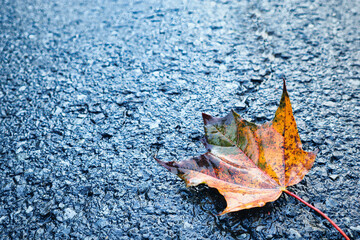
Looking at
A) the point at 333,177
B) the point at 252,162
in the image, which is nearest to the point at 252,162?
the point at 252,162

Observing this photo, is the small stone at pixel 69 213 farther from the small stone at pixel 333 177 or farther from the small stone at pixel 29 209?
the small stone at pixel 333 177

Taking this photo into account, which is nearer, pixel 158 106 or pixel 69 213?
pixel 69 213

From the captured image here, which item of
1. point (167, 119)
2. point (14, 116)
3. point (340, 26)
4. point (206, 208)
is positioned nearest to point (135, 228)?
point (206, 208)

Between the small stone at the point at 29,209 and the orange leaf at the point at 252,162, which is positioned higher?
the orange leaf at the point at 252,162

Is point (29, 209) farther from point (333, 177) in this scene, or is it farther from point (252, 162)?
point (333, 177)

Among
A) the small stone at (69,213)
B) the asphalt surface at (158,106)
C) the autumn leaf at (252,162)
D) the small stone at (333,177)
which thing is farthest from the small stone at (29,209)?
the small stone at (333,177)

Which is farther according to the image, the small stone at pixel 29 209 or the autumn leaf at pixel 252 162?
the small stone at pixel 29 209

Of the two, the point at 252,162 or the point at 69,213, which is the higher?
the point at 252,162

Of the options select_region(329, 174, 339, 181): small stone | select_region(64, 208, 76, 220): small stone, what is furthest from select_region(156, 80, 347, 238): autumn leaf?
select_region(64, 208, 76, 220): small stone
